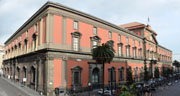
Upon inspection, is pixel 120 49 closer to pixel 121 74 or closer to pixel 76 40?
pixel 121 74

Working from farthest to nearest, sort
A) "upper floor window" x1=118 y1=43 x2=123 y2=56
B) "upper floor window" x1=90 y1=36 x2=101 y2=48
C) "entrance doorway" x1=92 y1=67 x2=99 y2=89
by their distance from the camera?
"upper floor window" x1=118 y1=43 x2=123 y2=56 < "upper floor window" x1=90 y1=36 x2=101 y2=48 < "entrance doorway" x1=92 y1=67 x2=99 y2=89

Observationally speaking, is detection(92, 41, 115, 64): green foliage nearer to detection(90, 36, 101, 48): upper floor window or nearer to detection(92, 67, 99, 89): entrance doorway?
detection(90, 36, 101, 48): upper floor window

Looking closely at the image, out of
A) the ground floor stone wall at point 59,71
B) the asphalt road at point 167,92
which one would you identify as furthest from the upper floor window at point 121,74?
the asphalt road at point 167,92

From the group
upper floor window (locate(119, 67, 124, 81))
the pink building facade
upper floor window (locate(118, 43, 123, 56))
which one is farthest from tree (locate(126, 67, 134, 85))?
upper floor window (locate(118, 43, 123, 56))

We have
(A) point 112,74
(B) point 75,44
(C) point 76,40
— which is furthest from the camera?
(A) point 112,74

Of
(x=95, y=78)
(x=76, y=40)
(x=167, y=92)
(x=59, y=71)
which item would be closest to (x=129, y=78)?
(x=167, y=92)

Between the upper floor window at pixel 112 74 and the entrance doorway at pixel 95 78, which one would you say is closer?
the entrance doorway at pixel 95 78

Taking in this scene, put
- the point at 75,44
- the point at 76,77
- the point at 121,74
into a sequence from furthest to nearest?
the point at 121,74 → the point at 75,44 → the point at 76,77

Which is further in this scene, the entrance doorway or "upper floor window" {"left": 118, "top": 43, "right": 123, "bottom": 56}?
"upper floor window" {"left": 118, "top": 43, "right": 123, "bottom": 56}

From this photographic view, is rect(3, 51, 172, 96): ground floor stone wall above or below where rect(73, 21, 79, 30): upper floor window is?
below

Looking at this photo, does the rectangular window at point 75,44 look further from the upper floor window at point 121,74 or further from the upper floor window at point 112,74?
the upper floor window at point 121,74

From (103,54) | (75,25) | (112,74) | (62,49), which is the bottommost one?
(112,74)

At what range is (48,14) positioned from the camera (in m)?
28.7

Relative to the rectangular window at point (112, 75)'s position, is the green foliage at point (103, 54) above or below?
above
